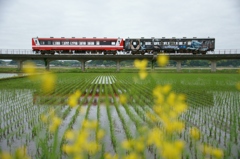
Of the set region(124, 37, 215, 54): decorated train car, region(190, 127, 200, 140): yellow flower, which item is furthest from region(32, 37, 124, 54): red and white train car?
region(190, 127, 200, 140): yellow flower

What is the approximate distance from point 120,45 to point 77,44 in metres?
6.74

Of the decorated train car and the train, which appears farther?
the decorated train car

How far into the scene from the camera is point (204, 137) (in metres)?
5.12

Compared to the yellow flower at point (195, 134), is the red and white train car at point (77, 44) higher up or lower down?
higher up

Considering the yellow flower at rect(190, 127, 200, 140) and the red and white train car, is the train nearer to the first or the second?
the red and white train car

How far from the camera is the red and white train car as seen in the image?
106ft

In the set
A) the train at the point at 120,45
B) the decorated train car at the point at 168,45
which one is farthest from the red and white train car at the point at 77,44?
the decorated train car at the point at 168,45

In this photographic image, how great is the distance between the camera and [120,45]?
3350 centimetres

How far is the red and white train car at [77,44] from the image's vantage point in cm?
3244

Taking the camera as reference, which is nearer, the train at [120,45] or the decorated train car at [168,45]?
the train at [120,45]

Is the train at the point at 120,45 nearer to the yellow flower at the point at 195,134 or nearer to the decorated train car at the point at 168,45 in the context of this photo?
the decorated train car at the point at 168,45

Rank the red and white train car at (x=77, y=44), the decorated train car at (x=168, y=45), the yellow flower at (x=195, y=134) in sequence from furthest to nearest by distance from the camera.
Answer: the decorated train car at (x=168, y=45) < the red and white train car at (x=77, y=44) < the yellow flower at (x=195, y=134)

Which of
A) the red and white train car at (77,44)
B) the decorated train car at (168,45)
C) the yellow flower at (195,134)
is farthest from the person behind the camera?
the decorated train car at (168,45)

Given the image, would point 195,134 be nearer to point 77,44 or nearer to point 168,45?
point 77,44
